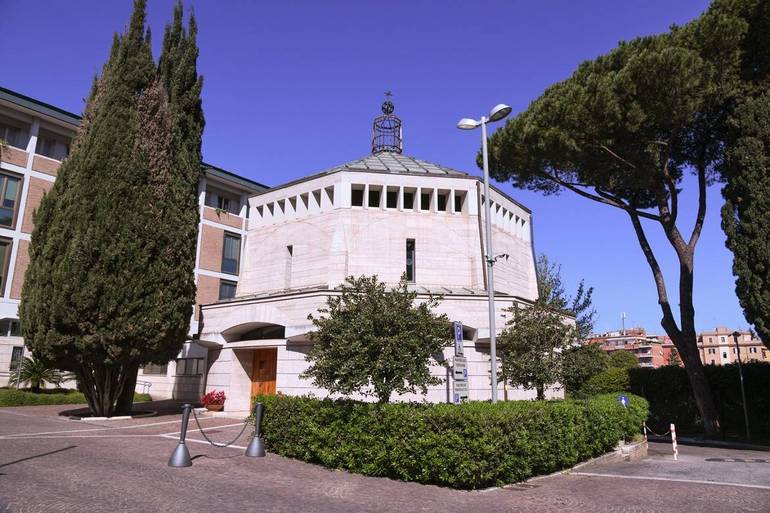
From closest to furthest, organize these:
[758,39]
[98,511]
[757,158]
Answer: [98,511] < [757,158] < [758,39]

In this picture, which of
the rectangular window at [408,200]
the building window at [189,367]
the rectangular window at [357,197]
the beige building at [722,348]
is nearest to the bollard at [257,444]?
the rectangular window at [357,197]

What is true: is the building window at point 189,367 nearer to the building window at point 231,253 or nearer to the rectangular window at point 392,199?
the building window at point 231,253

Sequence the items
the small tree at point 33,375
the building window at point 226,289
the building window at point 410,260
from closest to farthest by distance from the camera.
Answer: the building window at point 410,260 < the small tree at point 33,375 < the building window at point 226,289

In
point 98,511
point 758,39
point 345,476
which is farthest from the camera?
point 758,39

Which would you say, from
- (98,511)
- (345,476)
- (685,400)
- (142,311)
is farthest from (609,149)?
(98,511)

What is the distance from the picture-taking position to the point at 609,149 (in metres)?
20.8

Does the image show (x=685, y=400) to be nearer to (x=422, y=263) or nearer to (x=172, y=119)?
(x=422, y=263)

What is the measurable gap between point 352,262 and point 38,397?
16646mm

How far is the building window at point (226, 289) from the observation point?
39.2m

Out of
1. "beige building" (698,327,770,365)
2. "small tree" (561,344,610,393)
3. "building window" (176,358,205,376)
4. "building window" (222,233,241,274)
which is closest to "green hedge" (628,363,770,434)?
"small tree" (561,344,610,393)

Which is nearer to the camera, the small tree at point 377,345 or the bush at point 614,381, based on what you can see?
the small tree at point 377,345

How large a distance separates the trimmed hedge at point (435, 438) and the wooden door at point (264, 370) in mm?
9358

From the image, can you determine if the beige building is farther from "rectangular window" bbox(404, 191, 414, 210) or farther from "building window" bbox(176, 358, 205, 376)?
"building window" bbox(176, 358, 205, 376)

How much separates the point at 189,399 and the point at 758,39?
31.8m
